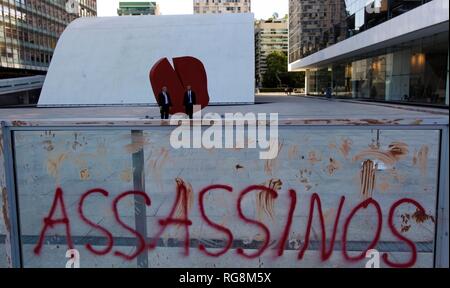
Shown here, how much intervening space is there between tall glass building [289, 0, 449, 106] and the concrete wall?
15290 mm

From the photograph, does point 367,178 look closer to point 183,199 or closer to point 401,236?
point 401,236

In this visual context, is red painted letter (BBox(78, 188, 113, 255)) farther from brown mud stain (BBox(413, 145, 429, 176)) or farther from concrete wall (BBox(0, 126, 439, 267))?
brown mud stain (BBox(413, 145, 429, 176))

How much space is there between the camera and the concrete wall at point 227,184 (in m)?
2.80

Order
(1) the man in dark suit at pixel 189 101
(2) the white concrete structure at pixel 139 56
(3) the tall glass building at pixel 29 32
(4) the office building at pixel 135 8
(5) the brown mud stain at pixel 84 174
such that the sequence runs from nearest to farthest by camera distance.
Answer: (5) the brown mud stain at pixel 84 174, (1) the man in dark suit at pixel 189 101, (2) the white concrete structure at pixel 139 56, (3) the tall glass building at pixel 29 32, (4) the office building at pixel 135 8

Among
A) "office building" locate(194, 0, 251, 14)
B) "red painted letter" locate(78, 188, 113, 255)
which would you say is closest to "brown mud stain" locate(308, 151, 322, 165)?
"red painted letter" locate(78, 188, 113, 255)

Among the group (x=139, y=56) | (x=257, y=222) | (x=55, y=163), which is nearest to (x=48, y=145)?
(x=55, y=163)

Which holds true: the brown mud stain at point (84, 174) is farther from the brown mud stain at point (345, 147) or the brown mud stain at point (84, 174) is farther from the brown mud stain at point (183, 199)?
the brown mud stain at point (345, 147)

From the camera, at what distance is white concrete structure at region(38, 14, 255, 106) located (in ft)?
107

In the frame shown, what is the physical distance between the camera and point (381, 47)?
96.8ft

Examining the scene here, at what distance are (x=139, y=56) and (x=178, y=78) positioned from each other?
17524 millimetres

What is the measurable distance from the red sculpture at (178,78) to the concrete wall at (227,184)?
14720 mm

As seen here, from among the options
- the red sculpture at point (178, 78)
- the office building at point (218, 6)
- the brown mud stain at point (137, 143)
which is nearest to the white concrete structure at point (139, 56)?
the red sculpture at point (178, 78)

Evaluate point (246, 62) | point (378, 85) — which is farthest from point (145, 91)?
point (378, 85)
